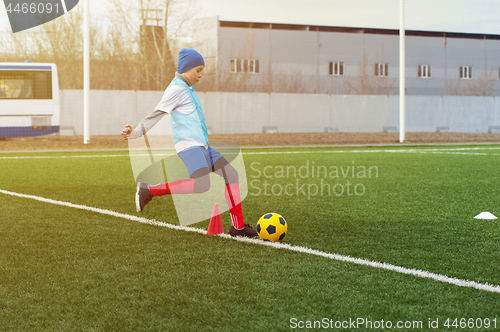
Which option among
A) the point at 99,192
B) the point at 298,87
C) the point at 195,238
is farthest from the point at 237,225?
the point at 298,87

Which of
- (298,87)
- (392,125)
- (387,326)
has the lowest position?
(387,326)

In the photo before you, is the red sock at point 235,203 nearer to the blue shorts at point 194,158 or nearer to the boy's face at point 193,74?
the blue shorts at point 194,158

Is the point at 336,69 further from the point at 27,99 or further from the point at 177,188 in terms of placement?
the point at 177,188

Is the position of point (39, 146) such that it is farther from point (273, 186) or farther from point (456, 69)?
point (456, 69)

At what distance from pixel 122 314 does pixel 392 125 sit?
32.4 m

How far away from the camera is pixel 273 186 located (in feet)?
28.9

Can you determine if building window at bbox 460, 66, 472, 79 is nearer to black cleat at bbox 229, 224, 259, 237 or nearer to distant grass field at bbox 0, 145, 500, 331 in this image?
distant grass field at bbox 0, 145, 500, 331

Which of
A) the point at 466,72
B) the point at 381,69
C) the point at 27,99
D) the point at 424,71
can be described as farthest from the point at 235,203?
the point at 466,72

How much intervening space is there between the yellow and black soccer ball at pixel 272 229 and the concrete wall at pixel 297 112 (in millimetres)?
25210

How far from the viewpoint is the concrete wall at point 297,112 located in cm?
2880

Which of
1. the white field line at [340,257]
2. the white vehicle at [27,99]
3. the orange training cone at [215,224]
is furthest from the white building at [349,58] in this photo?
the orange training cone at [215,224]

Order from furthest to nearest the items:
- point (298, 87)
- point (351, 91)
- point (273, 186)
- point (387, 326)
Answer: point (351, 91), point (298, 87), point (273, 186), point (387, 326)

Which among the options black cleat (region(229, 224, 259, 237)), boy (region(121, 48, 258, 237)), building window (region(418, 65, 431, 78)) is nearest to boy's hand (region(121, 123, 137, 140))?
boy (region(121, 48, 258, 237))

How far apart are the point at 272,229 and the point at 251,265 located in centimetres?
82
